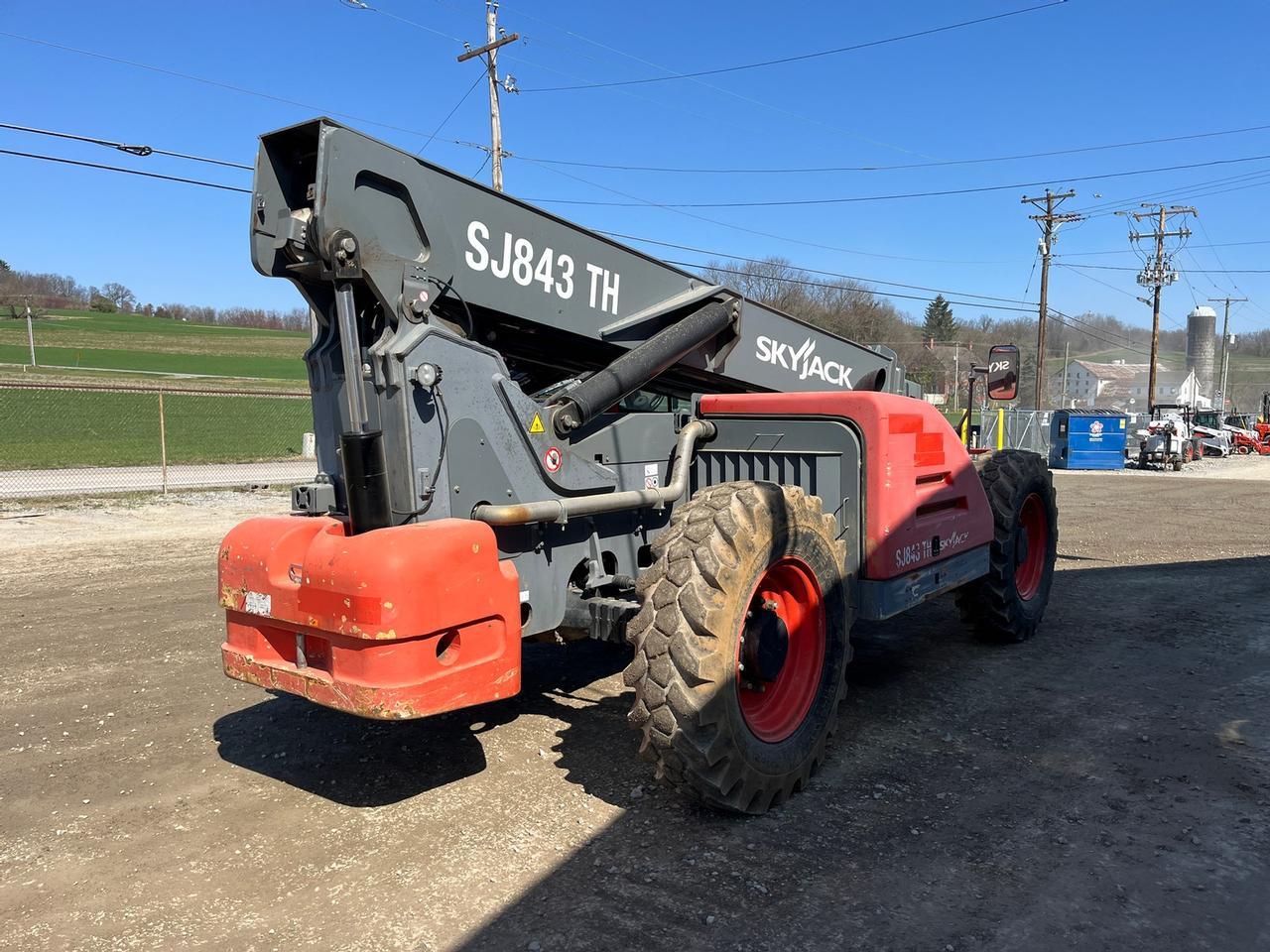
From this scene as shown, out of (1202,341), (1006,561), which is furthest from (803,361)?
(1202,341)

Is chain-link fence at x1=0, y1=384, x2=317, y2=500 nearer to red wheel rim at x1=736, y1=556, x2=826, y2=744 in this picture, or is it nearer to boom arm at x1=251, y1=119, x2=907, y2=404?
boom arm at x1=251, y1=119, x2=907, y2=404

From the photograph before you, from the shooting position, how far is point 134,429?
27734mm

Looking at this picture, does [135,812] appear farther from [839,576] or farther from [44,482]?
[44,482]

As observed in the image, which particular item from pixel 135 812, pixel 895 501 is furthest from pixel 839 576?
pixel 135 812

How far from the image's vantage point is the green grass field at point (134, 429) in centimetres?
2186

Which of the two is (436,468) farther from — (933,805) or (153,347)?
(153,347)

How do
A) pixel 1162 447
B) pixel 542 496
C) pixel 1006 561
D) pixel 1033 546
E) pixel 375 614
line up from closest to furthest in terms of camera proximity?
pixel 375 614, pixel 542 496, pixel 1006 561, pixel 1033 546, pixel 1162 447

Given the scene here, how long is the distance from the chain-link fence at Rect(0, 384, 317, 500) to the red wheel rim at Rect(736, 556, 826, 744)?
30.8 feet

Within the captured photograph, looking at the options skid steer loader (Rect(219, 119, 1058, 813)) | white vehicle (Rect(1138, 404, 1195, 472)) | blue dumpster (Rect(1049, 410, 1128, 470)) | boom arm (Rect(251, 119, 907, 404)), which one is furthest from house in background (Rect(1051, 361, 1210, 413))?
boom arm (Rect(251, 119, 907, 404))

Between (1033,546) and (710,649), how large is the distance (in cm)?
446

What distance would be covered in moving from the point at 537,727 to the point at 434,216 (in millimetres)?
2777

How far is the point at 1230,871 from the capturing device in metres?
3.41

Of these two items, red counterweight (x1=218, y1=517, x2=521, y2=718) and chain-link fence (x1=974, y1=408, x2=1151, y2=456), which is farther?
chain-link fence (x1=974, y1=408, x2=1151, y2=456)

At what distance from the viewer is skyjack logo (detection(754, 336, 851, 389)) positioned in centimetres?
564
